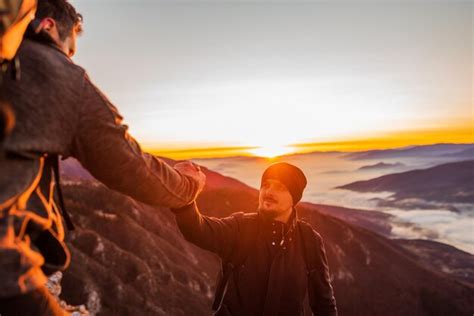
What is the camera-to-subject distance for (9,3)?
179 centimetres

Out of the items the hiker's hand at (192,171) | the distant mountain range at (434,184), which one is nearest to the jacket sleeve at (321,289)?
the hiker's hand at (192,171)

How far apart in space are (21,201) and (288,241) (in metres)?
2.80

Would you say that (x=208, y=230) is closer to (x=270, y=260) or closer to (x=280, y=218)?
(x=270, y=260)

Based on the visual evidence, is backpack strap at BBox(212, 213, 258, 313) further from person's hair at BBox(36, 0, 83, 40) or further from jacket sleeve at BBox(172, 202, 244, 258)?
person's hair at BBox(36, 0, 83, 40)

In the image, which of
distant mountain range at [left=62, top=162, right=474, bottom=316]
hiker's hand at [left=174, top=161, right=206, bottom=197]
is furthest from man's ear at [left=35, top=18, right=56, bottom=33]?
distant mountain range at [left=62, top=162, right=474, bottom=316]

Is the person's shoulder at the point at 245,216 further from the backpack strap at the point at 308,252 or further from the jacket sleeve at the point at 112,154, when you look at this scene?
the jacket sleeve at the point at 112,154

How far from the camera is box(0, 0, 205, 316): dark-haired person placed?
2.01 metres

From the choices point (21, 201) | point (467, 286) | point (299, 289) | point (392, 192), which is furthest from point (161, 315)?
point (392, 192)

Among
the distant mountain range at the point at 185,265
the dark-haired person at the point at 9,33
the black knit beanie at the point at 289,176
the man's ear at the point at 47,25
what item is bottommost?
the distant mountain range at the point at 185,265

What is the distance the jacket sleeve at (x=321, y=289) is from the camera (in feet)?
14.5

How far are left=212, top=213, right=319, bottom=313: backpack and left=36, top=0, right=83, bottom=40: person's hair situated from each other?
2464 millimetres

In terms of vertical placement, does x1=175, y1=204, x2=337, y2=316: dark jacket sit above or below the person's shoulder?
below

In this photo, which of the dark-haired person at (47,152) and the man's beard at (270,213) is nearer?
the dark-haired person at (47,152)

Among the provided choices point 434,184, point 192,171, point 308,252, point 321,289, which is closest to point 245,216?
point 308,252
